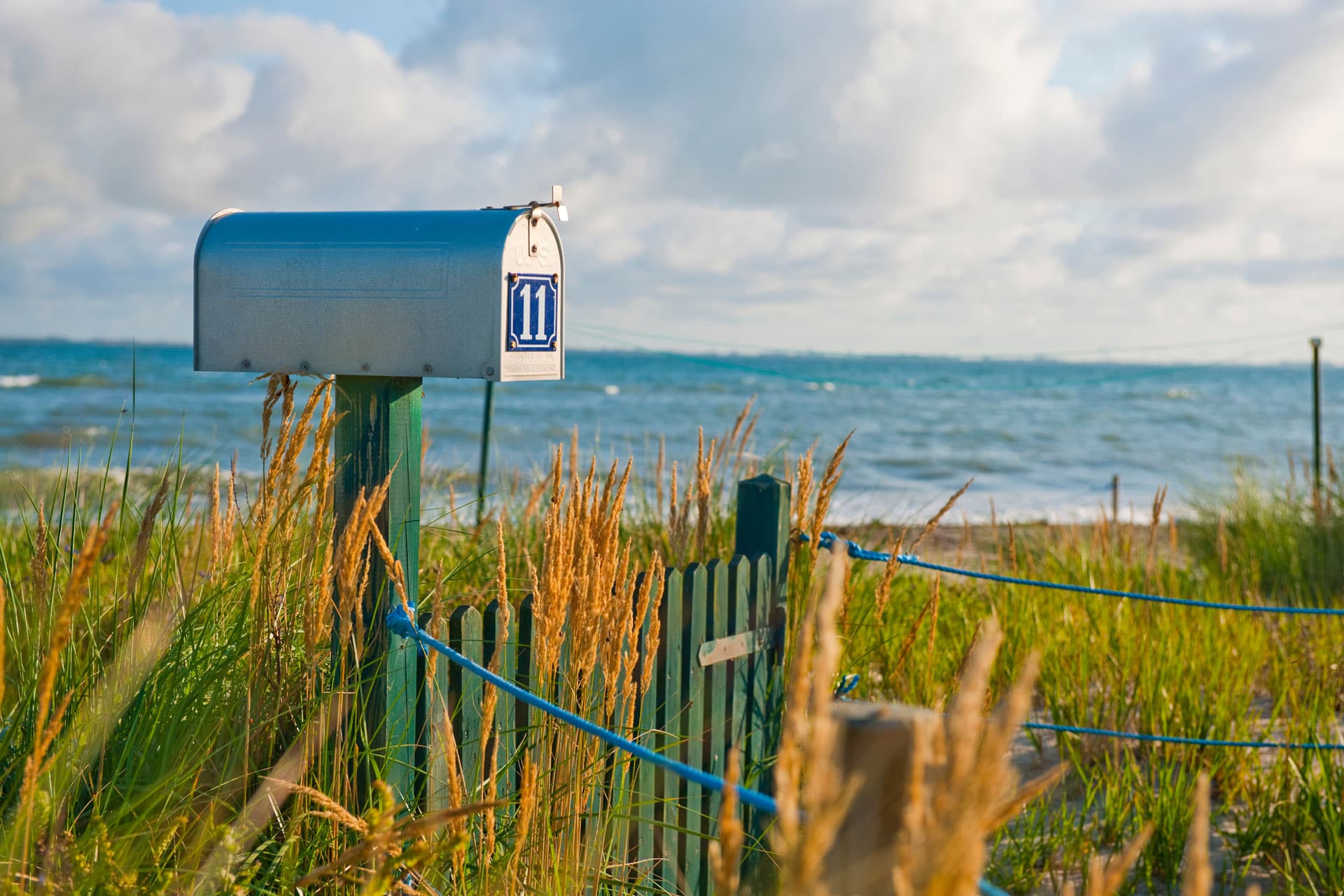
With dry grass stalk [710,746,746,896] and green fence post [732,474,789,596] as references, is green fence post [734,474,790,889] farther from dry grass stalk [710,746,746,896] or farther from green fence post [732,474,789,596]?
dry grass stalk [710,746,746,896]

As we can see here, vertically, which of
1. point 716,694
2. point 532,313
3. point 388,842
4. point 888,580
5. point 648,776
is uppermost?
point 532,313

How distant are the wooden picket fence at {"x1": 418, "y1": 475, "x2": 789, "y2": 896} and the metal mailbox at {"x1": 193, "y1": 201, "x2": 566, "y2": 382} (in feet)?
1.70

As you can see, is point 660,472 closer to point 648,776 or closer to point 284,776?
point 648,776

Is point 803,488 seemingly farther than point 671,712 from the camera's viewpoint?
Yes

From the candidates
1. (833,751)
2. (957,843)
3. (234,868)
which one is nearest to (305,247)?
(234,868)

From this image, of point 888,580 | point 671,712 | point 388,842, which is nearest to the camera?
point 388,842

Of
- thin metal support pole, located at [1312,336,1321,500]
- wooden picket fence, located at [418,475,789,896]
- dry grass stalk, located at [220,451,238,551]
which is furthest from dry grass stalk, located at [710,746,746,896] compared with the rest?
thin metal support pole, located at [1312,336,1321,500]

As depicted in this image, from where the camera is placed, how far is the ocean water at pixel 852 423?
15891 millimetres

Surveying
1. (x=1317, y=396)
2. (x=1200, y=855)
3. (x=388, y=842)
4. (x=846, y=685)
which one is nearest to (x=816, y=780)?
(x=1200, y=855)

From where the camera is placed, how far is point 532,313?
84.3 inches

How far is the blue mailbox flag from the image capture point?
2080mm

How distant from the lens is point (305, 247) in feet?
7.04

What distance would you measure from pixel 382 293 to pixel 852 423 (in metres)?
28.8

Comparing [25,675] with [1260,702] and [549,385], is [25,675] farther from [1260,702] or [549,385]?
[549,385]
